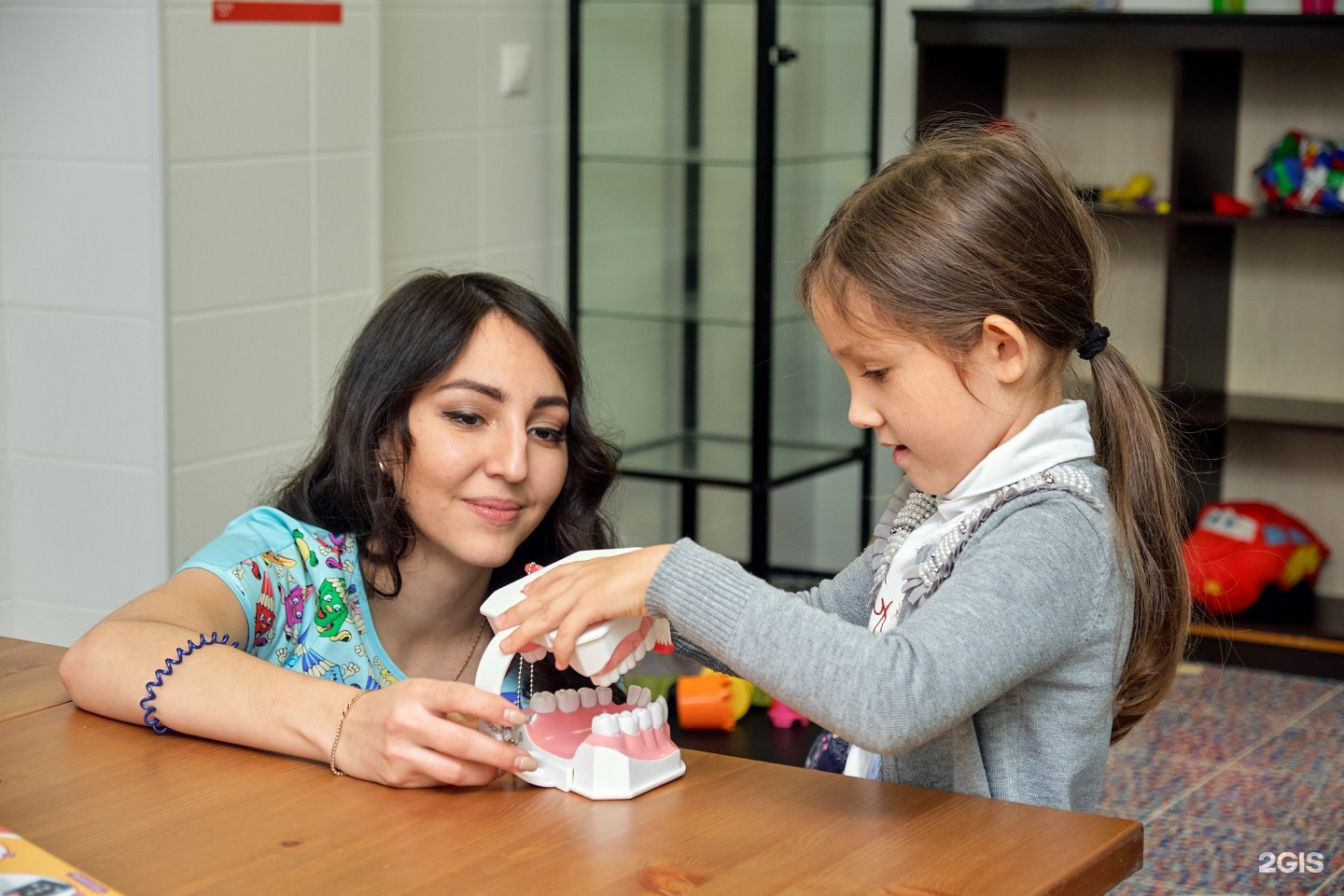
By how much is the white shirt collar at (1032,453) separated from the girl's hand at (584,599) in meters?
0.26

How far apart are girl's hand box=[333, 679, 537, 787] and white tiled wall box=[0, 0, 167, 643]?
1.61m

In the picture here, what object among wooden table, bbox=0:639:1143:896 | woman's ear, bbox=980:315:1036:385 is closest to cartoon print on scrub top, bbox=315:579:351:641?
wooden table, bbox=0:639:1143:896

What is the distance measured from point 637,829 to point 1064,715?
0.36 meters

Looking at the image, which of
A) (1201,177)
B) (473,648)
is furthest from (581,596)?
(1201,177)

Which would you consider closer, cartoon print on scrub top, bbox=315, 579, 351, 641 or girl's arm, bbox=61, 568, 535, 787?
girl's arm, bbox=61, 568, 535, 787

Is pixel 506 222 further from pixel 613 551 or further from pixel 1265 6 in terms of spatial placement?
pixel 613 551

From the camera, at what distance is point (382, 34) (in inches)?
129

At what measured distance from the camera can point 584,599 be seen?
3.67ft

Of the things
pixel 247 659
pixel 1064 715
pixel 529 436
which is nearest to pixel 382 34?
pixel 529 436

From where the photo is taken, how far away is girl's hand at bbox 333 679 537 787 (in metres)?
1.12

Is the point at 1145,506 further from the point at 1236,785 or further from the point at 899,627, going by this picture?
the point at 1236,785

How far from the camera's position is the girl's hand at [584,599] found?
1.12 metres

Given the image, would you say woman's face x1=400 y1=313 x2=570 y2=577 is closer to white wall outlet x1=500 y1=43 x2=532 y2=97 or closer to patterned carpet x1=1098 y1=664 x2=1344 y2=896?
patterned carpet x1=1098 y1=664 x2=1344 y2=896

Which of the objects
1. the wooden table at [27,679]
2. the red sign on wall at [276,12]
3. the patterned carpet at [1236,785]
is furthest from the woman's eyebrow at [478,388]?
the red sign on wall at [276,12]
